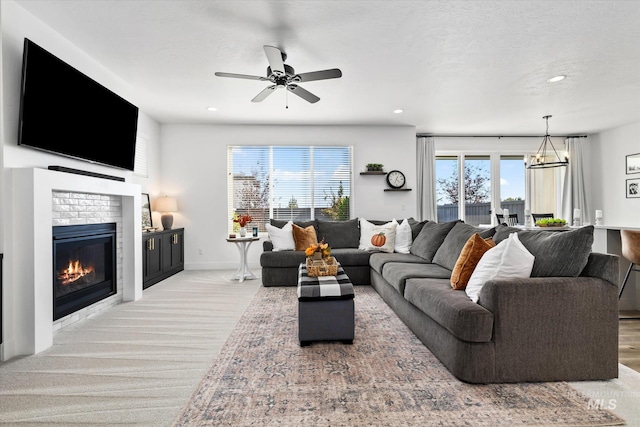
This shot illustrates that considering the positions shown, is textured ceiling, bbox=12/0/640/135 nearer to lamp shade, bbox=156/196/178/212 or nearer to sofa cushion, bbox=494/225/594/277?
lamp shade, bbox=156/196/178/212

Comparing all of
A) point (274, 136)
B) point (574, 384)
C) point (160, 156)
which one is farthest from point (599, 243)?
point (160, 156)

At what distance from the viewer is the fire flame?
312cm

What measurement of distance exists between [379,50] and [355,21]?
61cm

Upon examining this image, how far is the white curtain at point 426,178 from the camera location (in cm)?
701

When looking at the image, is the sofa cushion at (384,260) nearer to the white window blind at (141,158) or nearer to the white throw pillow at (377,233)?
the white throw pillow at (377,233)

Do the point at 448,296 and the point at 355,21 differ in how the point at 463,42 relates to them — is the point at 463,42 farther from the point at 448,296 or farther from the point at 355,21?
the point at 448,296

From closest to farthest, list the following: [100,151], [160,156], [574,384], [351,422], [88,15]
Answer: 1. [351,422]
2. [574,384]
3. [88,15]
4. [100,151]
5. [160,156]

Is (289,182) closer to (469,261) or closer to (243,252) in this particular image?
(243,252)

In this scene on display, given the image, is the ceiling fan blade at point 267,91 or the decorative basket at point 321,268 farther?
the ceiling fan blade at point 267,91

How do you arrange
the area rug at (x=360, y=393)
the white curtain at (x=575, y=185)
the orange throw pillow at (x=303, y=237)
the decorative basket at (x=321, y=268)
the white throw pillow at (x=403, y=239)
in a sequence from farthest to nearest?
1. the white curtain at (x=575, y=185)
2. the orange throw pillow at (x=303, y=237)
3. the white throw pillow at (x=403, y=239)
4. the decorative basket at (x=321, y=268)
5. the area rug at (x=360, y=393)

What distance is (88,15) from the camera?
2.73 metres

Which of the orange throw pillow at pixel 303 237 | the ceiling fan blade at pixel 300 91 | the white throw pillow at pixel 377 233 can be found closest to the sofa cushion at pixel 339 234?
the white throw pillow at pixel 377 233

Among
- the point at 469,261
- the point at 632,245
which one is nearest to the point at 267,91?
the point at 469,261

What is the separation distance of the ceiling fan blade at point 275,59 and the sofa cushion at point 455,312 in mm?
2302
